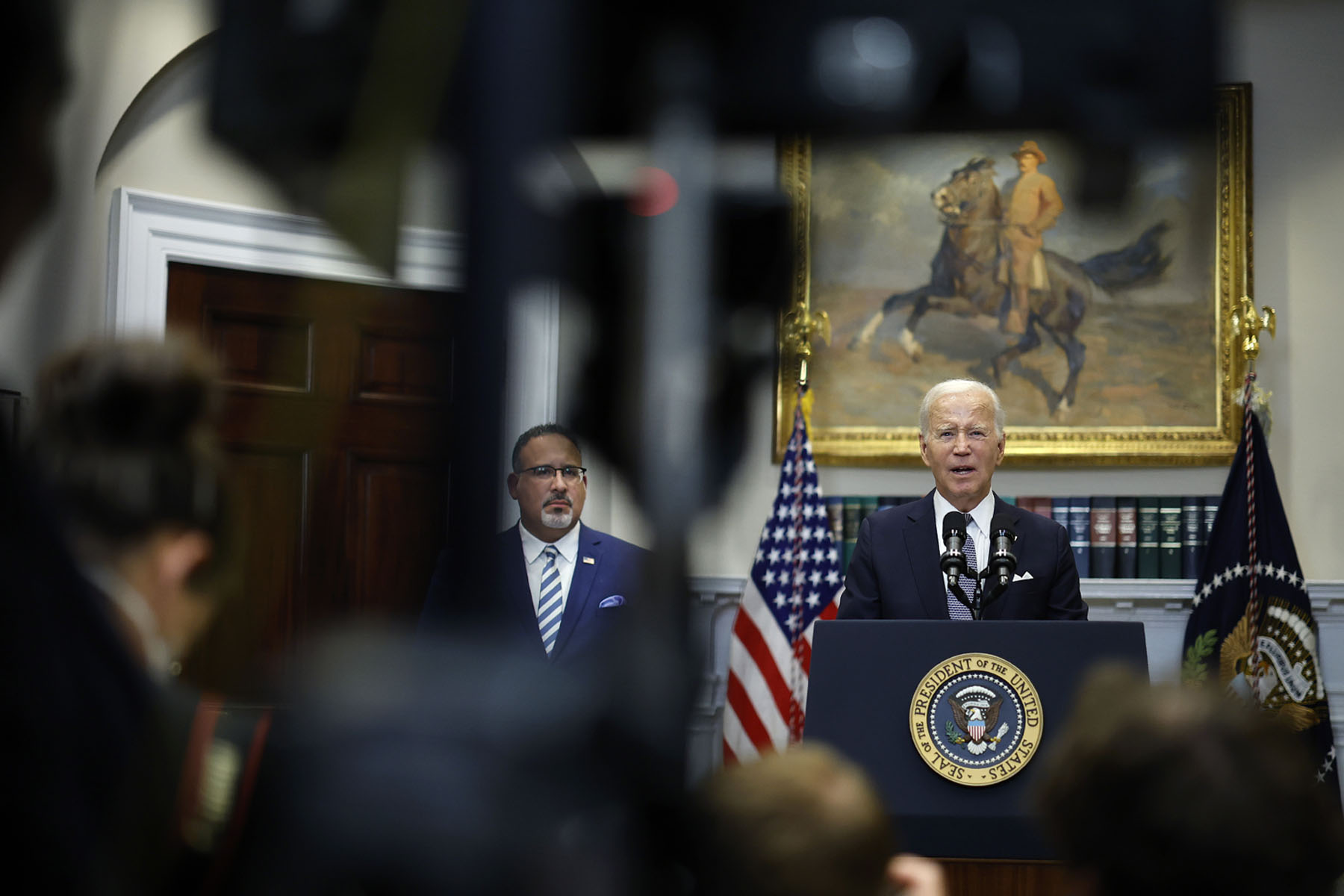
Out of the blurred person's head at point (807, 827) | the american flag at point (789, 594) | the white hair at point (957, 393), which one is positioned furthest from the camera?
the american flag at point (789, 594)

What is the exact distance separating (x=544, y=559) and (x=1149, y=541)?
4.99 m

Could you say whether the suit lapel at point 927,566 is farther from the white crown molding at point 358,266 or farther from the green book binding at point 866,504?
the white crown molding at point 358,266

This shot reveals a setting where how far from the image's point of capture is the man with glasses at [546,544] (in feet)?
1.09

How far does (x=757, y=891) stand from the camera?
18.3 inches

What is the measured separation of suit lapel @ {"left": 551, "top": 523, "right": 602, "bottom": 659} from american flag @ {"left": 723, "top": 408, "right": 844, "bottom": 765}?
394 centimetres

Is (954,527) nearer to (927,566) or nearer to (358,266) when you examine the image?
(927,566)

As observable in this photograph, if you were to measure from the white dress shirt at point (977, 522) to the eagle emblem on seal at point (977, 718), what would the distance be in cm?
70

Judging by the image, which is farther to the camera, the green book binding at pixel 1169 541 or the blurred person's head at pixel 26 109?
the green book binding at pixel 1169 541

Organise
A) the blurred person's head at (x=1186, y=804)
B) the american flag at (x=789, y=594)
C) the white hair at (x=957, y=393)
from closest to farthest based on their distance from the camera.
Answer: the blurred person's head at (x=1186, y=804), the white hair at (x=957, y=393), the american flag at (x=789, y=594)

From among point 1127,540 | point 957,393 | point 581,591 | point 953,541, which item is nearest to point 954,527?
point 953,541

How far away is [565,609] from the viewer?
0.37m

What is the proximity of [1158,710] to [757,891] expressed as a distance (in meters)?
0.54

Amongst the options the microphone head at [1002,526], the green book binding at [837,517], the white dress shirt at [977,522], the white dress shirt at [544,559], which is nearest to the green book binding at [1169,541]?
the green book binding at [837,517]

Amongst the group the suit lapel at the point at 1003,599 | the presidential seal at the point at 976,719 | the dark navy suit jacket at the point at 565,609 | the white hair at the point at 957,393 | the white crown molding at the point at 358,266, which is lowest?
the presidential seal at the point at 976,719
